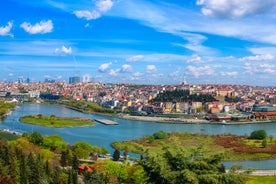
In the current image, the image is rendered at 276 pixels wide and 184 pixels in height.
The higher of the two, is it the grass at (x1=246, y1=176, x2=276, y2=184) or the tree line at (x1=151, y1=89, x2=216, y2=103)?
the tree line at (x1=151, y1=89, x2=216, y2=103)

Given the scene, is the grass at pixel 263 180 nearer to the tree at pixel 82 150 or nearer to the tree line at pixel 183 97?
the tree at pixel 82 150

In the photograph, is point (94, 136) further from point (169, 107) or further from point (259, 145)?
point (169, 107)

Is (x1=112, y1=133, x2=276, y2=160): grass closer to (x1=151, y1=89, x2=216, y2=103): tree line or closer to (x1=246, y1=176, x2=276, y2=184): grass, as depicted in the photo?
(x1=246, y1=176, x2=276, y2=184): grass

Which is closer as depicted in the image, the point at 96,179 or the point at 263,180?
the point at 96,179

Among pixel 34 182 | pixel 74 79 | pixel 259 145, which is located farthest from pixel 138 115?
pixel 74 79

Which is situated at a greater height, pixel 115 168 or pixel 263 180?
pixel 115 168

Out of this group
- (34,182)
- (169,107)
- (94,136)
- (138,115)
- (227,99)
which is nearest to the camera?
(34,182)

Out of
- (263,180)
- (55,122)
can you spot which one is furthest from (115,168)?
(55,122)

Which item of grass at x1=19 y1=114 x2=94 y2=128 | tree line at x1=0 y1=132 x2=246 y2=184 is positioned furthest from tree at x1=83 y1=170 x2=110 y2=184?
grass at x1=19 y1=114 x2=94 y2=128

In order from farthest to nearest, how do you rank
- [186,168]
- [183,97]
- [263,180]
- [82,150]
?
[183,97]
[82,150]
[263,180]
[186,168]

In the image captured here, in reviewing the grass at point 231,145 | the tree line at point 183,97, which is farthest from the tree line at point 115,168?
the tree line at point 183,97

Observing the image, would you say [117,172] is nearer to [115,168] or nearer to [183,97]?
[115,168]
